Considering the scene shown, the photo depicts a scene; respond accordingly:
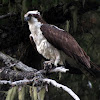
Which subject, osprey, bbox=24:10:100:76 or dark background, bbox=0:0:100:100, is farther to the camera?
dark background, bbox=0:0:100:100

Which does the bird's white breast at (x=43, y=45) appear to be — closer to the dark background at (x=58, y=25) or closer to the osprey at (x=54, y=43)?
the osprey at (x=54, y=43)

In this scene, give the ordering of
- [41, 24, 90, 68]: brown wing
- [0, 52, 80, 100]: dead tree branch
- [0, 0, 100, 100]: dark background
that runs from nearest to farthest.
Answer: [0, 52, 80, 100]: dead tree branch → [41, 24, 90, 68]: brown wing → [0, 0, 100, 100]: dark background

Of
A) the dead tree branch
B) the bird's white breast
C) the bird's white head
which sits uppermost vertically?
the bird's white head

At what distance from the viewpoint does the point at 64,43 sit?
349 cm

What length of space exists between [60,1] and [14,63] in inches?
48.4

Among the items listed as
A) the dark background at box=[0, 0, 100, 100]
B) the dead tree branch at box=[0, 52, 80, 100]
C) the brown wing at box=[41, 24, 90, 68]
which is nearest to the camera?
the dead tree branch at box=[0, 52, 80, 100]

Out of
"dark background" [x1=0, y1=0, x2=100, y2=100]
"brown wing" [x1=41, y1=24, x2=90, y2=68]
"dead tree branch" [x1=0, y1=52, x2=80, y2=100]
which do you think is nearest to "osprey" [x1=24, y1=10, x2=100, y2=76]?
"brown wing" [x1=41, y1=24, x2=90, y2=68]

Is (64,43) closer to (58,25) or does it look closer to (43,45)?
(43,45)

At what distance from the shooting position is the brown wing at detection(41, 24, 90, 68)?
3412 millimetres

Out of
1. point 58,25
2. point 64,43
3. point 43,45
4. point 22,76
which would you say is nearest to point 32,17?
point 43,45

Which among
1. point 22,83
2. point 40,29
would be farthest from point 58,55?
point 22,83

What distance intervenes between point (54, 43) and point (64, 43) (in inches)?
5.3

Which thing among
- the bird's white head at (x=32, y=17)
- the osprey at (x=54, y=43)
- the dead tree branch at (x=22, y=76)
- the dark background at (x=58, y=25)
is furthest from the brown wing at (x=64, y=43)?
the dark background at (x=58, y=25)

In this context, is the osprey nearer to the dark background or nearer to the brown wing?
the brown wing
